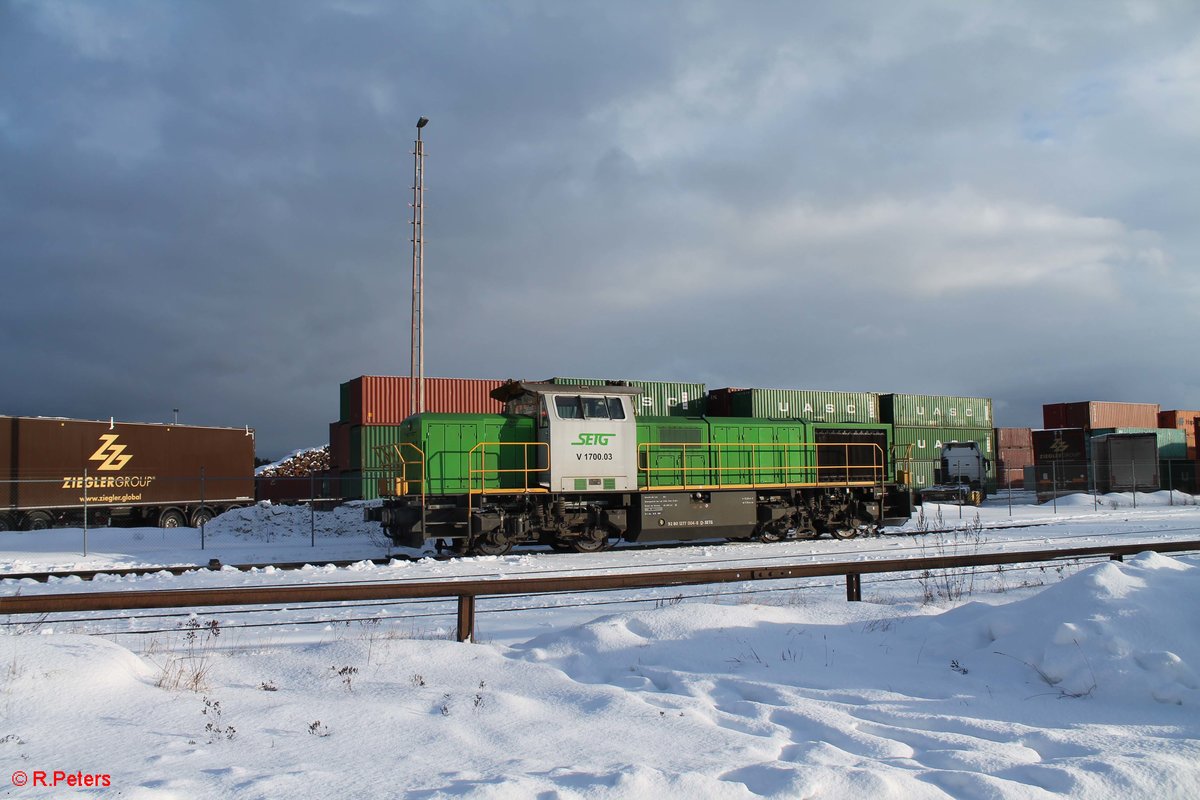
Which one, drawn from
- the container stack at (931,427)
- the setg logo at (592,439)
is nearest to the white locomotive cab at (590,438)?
the setg logo at (592,439)

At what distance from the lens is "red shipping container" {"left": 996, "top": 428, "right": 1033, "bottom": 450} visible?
154 feet

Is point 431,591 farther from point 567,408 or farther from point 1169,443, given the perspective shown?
point 1169,443

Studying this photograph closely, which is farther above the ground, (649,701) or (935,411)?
(935,411)

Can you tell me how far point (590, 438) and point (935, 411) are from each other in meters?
30.1

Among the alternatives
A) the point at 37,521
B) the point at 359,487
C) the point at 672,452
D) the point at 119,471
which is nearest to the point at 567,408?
the point at 672,452

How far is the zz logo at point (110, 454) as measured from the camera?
2425 cm

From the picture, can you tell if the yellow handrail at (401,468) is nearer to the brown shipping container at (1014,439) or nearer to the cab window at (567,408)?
the cab window at (567,408)

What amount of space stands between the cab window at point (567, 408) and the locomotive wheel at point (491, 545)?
2.81 m

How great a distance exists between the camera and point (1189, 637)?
6.19 metres

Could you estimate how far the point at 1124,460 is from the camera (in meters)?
44.3

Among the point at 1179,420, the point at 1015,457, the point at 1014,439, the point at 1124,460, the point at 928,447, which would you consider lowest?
the point at 1124,460

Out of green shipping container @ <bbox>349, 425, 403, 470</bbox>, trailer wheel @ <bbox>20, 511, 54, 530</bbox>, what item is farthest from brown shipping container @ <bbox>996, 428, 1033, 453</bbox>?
trailer wheel @ <bbox>20, 511, 54, 530</bbox>

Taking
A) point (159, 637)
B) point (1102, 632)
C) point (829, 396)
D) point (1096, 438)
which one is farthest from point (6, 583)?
point (1096, 438)

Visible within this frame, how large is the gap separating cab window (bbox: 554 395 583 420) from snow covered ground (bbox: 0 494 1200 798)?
8.05 metres
